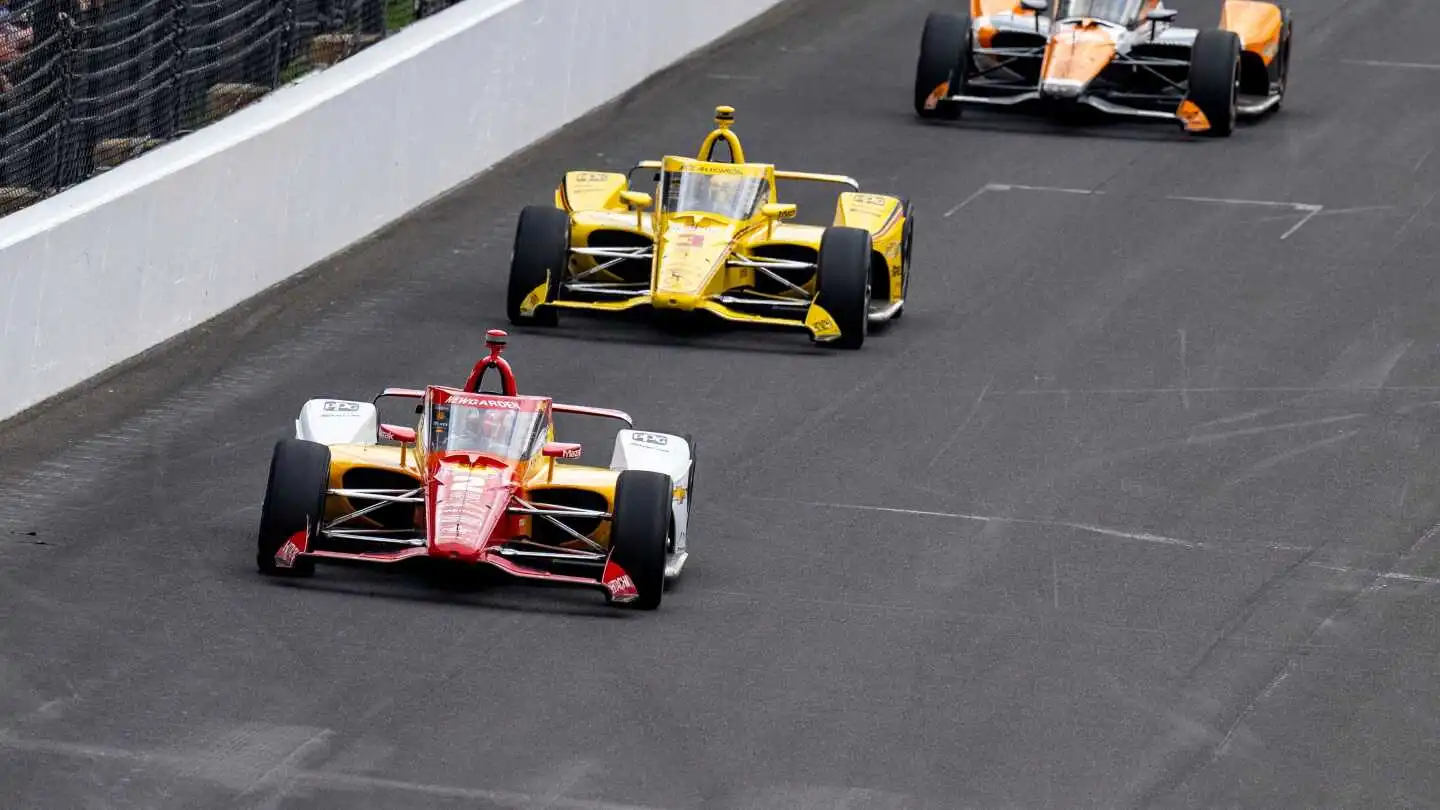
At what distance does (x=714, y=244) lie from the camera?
57.7 feet

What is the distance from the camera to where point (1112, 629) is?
12.3 meters

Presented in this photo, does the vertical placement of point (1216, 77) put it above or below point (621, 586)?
Answer: below

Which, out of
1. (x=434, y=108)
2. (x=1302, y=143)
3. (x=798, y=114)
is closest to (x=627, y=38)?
(x=798, y=114)

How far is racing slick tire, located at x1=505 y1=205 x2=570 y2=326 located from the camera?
699 inches

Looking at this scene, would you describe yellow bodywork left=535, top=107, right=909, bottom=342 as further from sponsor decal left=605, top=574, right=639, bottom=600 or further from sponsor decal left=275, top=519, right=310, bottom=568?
sponsor decal left=275, top=519, right=310, bottom=568

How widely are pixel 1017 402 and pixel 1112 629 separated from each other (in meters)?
4.43

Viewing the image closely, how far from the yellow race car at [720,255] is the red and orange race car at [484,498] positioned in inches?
172

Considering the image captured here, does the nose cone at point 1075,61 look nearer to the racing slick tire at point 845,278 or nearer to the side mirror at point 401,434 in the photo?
the racing slick tire at point 845,278

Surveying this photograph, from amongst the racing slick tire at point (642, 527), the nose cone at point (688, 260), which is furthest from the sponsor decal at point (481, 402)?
the nose cone at point (688, 260)

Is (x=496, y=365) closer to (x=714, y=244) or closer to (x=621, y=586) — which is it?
(x=621, y=586)

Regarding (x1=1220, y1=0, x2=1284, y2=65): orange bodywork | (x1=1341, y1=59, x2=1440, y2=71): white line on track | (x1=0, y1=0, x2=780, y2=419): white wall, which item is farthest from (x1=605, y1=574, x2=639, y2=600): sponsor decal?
(x1=1341, y1=59, x2=1440, y2=71): white line on track

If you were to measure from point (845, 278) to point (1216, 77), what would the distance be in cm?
810

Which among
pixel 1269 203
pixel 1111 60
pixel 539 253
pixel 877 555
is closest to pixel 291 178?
pixel 539 253

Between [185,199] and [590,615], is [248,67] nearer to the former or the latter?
[185,199]
